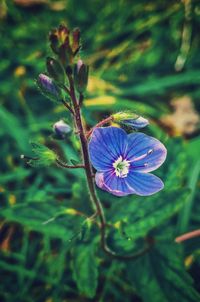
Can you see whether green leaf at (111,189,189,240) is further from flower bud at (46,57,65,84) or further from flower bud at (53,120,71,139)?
flower bud at (46,57,65,84)

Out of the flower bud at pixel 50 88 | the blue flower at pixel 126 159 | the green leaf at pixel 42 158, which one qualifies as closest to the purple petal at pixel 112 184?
the blue flower at pixel 126 159

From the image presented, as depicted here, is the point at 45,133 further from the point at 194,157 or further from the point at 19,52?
the point at 194,157

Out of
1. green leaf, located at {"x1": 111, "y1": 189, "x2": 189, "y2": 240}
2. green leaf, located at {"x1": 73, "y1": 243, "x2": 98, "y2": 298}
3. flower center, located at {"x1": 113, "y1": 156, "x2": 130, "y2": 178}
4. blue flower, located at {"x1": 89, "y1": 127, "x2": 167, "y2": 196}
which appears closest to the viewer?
blue flower, located at {"x1": 89, "y1": 127, "x2": 167, "y2": 196}

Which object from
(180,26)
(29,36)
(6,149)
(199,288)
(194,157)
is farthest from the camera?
(29,36)

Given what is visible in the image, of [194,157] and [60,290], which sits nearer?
[60,290]

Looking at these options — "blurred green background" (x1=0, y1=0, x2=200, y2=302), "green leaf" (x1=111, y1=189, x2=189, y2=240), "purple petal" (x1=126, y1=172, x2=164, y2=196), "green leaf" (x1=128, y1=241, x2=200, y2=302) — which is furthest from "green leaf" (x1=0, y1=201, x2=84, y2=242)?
"purple petal" (x1=126, y1=172, x2=164, y2=196)

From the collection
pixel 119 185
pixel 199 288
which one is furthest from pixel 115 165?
pixel 199 288

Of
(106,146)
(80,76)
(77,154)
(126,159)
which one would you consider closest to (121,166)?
(126,159)
